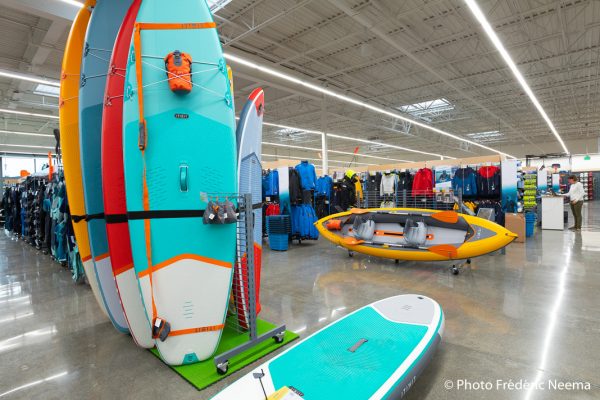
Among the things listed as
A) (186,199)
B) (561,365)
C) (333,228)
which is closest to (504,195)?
(333,228)

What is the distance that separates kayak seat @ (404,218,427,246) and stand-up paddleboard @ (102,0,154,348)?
11.4ft

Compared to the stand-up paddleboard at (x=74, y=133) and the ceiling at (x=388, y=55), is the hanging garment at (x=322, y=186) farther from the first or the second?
the stand-up paddleboard at (x=74, y=133)

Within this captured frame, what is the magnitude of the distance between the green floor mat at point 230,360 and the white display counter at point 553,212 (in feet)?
28.8

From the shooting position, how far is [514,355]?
2047mm

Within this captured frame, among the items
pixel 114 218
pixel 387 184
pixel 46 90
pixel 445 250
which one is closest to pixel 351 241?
pixel 445 250

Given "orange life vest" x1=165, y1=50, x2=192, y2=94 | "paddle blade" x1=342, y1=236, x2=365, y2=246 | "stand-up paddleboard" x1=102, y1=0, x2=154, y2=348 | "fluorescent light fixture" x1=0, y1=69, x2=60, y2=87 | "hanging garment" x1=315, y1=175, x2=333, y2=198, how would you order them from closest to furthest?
"orange life vest" x1=165, y1=50, x2=192, y2=94 < "stand-up paddleboard" x1=102, y1=0, x2=154, y2=348 < "paddle blade" x1=342, y1=236, x2=365, y2=246 < "fluorescent light fixture" x1=0, y1=69, x2=60, y2=87 < "hanging garment" x1=315, y1=175, x2=333, y2=198

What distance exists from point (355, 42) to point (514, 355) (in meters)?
7.79

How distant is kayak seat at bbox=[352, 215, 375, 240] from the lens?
4.75 meters

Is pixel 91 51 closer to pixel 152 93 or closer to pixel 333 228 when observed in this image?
pixel 152 93

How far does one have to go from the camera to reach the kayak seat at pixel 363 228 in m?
→ 4.75

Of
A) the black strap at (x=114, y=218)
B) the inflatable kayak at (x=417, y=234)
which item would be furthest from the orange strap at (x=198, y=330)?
the inflatable kayak at (x=417, y=234)

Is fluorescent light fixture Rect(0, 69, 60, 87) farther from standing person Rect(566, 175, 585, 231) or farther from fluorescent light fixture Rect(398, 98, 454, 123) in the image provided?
standing person Rect(566, 175, 585, 231)

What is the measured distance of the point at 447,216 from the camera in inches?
161

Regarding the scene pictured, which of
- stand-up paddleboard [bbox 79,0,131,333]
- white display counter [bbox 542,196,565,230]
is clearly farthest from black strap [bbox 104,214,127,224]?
white display counter [bbox 542,196,565,230]
